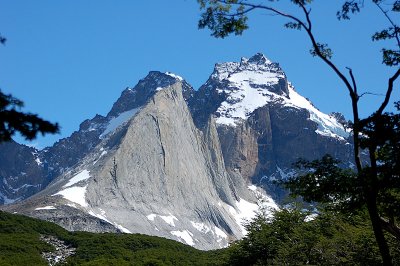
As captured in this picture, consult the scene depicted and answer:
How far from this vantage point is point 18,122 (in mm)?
13336

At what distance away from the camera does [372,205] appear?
45.3 feet

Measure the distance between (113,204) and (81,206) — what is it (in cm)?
1486

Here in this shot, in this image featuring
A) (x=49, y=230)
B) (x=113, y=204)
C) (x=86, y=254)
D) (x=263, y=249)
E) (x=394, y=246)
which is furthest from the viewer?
(x=113, y=204)

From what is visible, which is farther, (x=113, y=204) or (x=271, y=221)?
(x=113, y=204)

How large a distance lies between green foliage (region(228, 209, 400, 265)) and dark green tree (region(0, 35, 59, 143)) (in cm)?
1600

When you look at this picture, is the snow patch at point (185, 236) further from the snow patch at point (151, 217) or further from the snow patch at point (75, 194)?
the snow patch at point (75, 194)

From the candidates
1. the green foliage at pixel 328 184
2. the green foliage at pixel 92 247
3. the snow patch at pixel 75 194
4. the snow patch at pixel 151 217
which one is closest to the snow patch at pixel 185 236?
the snow patch at pixel 151 217

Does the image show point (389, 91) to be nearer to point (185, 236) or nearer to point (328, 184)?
point (328, 184)

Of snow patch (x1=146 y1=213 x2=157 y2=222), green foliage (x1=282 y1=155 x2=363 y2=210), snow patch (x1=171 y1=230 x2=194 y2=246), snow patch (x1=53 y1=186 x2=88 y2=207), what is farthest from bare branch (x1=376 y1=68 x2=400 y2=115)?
snow patch (x1=146 y1=213 x2=157 y2=222)

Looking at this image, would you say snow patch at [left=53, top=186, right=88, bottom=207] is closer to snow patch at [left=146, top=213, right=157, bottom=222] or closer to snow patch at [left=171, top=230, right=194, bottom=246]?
snow patch at [left=146, top=213, right=157, bottom=222]

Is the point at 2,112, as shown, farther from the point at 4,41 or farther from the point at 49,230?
the point at 49,230

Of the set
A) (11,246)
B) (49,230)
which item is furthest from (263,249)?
(49,230)

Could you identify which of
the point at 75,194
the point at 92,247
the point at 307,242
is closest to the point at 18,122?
the point at 307,242

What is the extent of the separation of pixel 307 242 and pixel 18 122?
22458 millimetres
